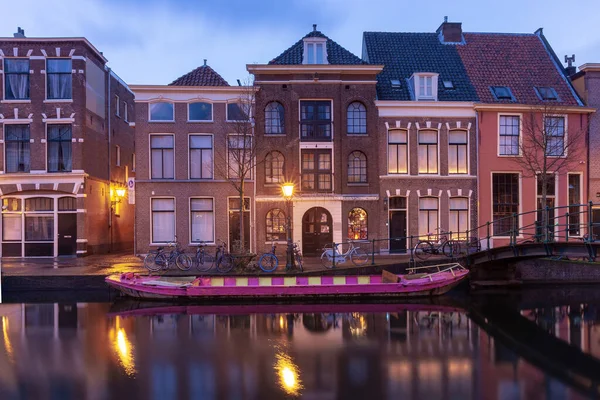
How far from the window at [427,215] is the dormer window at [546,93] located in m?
7.88

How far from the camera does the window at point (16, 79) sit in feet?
76.7

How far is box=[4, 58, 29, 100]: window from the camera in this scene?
76.7 feet

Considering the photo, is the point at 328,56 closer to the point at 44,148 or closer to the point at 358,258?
the point at 358,258

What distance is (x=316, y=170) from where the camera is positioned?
22.8 meters

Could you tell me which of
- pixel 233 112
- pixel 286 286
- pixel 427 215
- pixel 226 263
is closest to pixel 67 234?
pixel 226 263

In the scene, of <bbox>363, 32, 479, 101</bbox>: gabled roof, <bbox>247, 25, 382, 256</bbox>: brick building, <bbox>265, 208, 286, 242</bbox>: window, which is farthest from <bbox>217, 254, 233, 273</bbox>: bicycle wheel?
<bbox>363, 32, 479, 101</bbox>: gabled roof

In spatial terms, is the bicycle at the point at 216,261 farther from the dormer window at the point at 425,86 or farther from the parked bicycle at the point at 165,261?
the dormer window at the point at 425,86

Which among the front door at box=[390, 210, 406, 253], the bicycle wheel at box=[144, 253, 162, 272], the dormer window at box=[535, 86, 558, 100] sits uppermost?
the dormer window at box=[535, 86, 558, 100]

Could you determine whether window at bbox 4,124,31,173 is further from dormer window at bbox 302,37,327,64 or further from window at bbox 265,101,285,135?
dormer window at bbox 302,37,327,64

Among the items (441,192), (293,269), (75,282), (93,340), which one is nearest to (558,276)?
(441,192)

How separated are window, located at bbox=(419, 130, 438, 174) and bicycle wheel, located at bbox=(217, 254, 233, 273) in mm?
10499

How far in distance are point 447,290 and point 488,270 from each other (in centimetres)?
310

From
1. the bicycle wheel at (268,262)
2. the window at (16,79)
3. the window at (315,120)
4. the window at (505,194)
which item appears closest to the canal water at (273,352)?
the bicycle wheel at (268,262)

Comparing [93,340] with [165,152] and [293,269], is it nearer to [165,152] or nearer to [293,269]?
[293,269]
